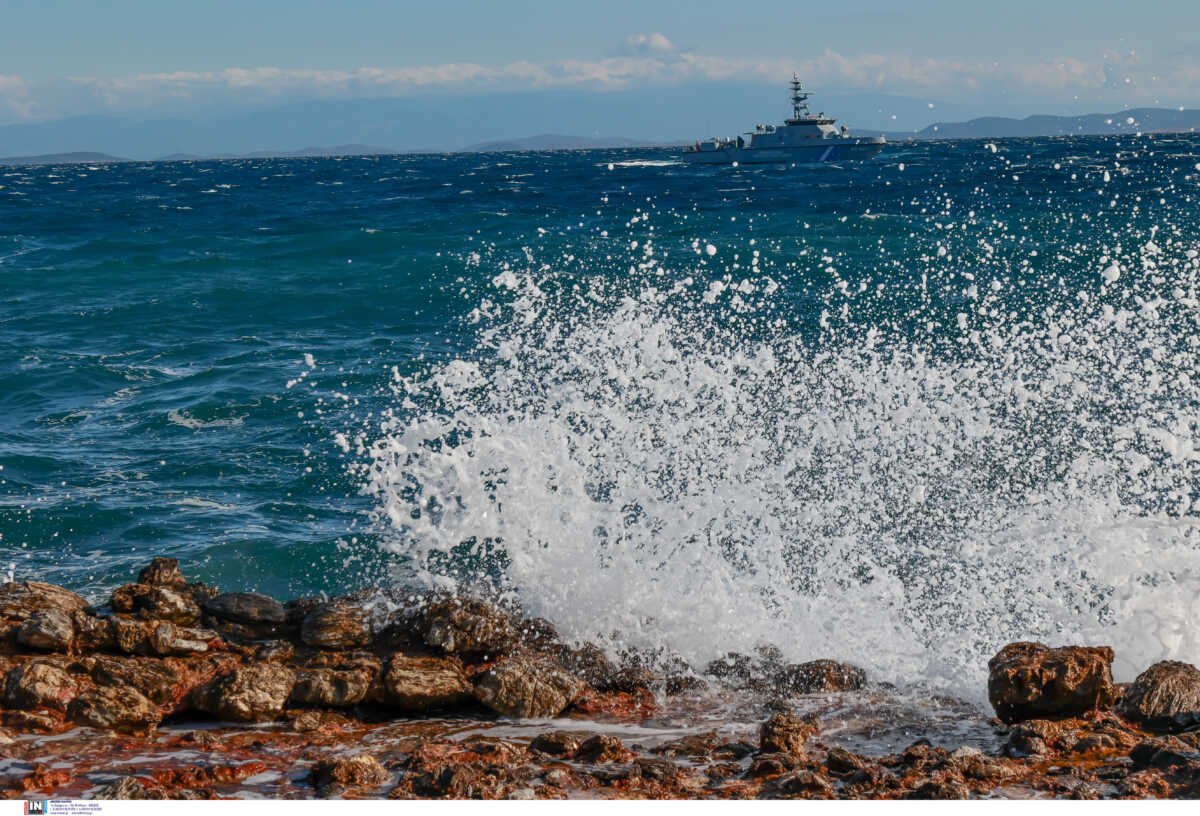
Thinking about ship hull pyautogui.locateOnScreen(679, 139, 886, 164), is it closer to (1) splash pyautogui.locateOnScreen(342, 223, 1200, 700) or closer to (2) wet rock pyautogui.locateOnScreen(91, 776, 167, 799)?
(1) splash pyautogui.locateOnScreen(342, 223, 1200, 700)

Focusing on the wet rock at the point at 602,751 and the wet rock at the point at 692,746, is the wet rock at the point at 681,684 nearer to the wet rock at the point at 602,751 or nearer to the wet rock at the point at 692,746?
the wet rock at the point at 692,746

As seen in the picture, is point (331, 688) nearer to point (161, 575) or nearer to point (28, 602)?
point (161, 575)

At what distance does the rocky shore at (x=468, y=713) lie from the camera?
498 cm

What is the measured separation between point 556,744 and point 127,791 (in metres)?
2.01

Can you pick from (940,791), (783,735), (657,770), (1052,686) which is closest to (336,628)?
(657,770)

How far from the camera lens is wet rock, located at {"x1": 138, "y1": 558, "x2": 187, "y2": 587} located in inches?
293

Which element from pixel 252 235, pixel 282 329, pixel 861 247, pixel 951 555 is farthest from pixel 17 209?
pixel 951 555

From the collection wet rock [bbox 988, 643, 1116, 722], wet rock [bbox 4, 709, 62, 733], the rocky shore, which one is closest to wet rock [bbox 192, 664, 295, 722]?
the rocky shore

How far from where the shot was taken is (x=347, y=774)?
16.5 ft

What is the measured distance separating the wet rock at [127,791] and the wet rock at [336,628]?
1.98 m

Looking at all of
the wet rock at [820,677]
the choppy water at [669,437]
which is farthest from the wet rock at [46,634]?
the wet rock at [820,677]

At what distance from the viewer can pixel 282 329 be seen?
2044 centimetres

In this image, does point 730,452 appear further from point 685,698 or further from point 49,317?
point 49,317

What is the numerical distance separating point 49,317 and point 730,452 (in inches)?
652
